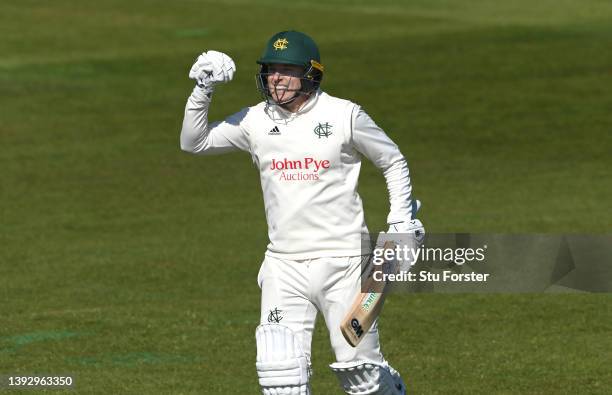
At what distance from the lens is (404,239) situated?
885 cm

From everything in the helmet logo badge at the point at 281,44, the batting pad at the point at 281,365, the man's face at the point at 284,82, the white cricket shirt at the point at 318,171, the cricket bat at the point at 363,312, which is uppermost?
the helmet logo badge at the point at 281,44

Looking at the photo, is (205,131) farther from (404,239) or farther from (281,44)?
(404,239)

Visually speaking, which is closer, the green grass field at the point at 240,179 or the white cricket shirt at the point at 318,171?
the white cricket shirt at the point at 318,171

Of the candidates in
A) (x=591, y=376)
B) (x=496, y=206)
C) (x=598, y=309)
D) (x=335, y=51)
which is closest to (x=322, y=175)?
(x=591, y=376)

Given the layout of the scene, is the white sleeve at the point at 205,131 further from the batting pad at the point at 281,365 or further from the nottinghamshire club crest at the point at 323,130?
the batting pad at the point at 281,365

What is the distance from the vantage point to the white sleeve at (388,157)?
892 centimetres

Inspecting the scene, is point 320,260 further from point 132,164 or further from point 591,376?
point 132,164

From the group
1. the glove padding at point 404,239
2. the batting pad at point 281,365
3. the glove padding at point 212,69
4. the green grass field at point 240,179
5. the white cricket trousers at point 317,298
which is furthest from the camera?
the green grass field at point 240,179

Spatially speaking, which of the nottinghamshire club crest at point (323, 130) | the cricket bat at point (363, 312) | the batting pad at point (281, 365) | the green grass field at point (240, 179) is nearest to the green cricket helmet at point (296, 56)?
the nottinghamshire club crest at point (323, 130)

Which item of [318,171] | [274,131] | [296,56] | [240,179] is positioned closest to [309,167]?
[318,171]

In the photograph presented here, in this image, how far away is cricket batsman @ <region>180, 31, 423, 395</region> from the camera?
8.96 meters

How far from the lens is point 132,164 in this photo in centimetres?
2408

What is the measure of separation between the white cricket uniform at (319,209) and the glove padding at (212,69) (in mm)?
80

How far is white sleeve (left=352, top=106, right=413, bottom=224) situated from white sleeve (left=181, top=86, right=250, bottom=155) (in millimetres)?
781
